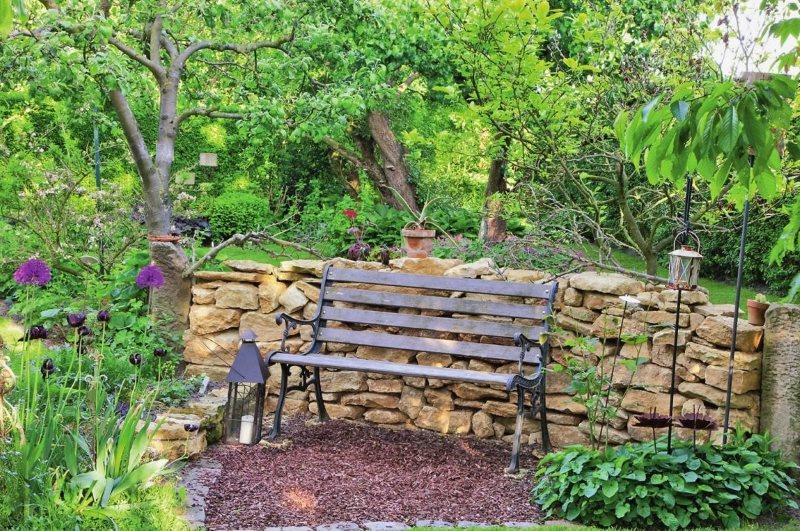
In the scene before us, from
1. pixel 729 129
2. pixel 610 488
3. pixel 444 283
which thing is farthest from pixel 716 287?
pixel 729 129

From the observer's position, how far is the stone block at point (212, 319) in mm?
5688

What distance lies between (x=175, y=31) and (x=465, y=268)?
2.79 meters

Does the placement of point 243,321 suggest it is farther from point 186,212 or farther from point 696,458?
point 696,458

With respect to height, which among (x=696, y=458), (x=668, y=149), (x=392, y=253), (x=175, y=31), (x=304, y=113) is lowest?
(x=696, y=458)

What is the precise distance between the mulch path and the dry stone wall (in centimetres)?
24

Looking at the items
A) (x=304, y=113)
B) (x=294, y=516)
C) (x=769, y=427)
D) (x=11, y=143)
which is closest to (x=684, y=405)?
(x=769, y=427)

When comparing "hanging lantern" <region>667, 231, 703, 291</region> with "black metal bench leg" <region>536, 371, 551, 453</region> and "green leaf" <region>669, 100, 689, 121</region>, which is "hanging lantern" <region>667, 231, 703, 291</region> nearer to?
"black metal bench leg" <region>536, 371, 551, 453</region>

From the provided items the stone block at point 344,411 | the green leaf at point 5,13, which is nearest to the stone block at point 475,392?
the stone block at point 344,411

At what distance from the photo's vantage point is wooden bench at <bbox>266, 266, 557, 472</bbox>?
15.7 feet

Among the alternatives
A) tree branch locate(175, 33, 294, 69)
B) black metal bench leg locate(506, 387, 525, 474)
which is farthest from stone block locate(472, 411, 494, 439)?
tree branch locate(175, 33, 294, 69)

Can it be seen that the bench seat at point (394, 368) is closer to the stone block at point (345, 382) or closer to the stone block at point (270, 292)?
the stone block at point (345, 382)

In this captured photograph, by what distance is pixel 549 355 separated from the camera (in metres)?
5.04

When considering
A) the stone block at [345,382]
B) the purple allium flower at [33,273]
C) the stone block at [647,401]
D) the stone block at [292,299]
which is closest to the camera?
the purple allium flower at [33,273]

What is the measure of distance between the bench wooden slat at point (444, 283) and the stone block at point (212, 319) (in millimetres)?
779
